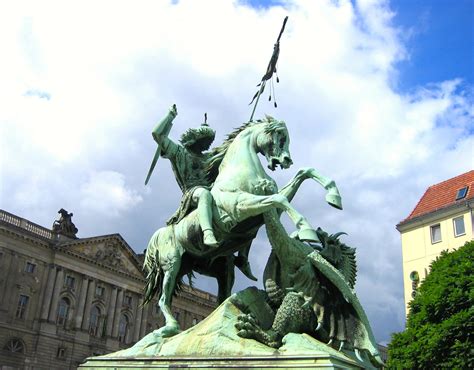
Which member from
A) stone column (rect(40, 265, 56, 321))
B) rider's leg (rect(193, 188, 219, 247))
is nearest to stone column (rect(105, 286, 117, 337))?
stone column (rect(40, 265, 56, 321))

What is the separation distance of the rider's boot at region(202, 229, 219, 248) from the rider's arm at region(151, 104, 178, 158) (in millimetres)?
1708

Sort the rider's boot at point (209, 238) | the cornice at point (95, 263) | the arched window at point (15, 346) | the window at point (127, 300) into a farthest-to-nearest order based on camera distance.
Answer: the window at point (127, 300) → the cornice at point (95, 263) → the arched window at point (15, 346) → the rider's boot at point (209, 238)

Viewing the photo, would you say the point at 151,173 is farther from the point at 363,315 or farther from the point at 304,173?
the point at 363,315

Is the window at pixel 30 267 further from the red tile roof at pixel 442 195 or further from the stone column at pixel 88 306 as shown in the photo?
the red tile roof at pixel 442 195

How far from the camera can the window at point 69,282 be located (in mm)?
58281

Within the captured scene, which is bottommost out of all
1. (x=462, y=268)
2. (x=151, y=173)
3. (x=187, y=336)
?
(x=187, y=336)

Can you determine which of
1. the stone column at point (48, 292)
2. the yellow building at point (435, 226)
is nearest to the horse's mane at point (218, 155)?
the yellow building at point (435, 226)

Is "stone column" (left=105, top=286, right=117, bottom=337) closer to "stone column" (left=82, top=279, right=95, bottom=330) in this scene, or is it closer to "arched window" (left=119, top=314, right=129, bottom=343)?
"arched window" (left=119, top=314, right=129, bottom=343)

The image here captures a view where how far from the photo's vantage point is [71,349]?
56.8 meters

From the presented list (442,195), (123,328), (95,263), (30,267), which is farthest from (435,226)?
(123,328)

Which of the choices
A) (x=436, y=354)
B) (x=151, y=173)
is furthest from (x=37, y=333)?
(x=151, y=173)

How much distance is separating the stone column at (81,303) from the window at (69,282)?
4.21ft

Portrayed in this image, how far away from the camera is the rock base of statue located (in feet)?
17.0

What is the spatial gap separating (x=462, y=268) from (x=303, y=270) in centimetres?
1715
